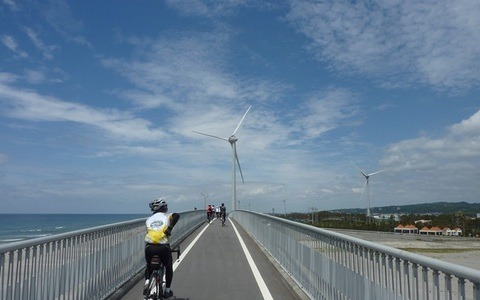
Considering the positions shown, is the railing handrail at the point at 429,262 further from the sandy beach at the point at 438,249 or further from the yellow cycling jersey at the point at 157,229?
the sandy beach at the point at 438,249

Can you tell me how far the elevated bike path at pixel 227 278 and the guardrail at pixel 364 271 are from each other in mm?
547

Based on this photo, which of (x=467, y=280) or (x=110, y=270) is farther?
(x=110, y=270)

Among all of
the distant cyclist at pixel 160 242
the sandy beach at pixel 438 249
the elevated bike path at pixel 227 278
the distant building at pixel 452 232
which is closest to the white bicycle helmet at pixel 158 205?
the distant cyclist at pixel 160 242

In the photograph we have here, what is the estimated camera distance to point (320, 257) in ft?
25.9

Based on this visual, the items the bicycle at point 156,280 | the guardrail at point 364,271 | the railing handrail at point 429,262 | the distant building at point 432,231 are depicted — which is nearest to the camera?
the railing handrail at point 429,262

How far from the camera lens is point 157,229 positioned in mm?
7516

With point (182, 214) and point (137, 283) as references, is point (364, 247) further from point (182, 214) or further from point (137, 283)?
point (182, 214)

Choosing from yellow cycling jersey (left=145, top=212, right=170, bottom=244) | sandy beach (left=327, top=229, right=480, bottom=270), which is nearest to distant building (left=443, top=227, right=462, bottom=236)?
sandy beach (left=327, top=229, right=480, bottom=270)

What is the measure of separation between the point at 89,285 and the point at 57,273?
4.47 ft

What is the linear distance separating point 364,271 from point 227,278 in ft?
18.1

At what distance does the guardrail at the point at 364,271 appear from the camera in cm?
358

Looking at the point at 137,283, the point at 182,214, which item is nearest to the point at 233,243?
the point at 182,214

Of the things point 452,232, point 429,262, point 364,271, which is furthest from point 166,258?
point 452,232

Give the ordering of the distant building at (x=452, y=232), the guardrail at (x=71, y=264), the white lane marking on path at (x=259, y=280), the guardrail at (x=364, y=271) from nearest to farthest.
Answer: the guardrail at (x=364, y=271) < the guardrail at (x=71, y=264) < the white lane marking on path at (x=259, y=280) < the distant building at (x=452, y=232)
